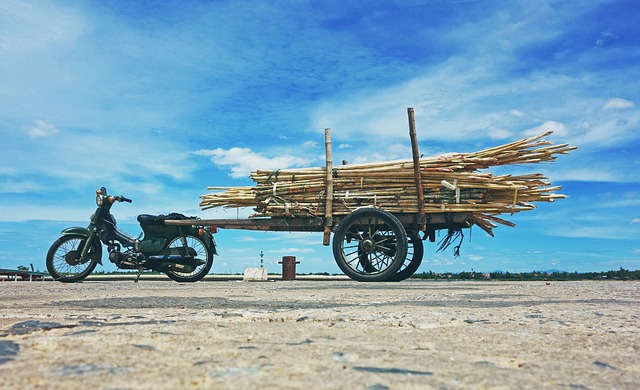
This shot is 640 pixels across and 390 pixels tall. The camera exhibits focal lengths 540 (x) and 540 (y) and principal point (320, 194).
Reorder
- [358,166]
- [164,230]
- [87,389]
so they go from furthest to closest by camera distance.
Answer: [164,230] < [358,166] < [87,389]

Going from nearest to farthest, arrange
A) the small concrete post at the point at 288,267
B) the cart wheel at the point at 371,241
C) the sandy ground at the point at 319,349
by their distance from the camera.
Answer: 1. the sandy ground at the point at 319,349
2. the cart wheel at the point at 371,241
3. the small concrete post at the point at 288,267

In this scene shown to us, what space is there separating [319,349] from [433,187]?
263 inches

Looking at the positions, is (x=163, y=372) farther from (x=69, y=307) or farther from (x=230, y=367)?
(x=69, y=307)

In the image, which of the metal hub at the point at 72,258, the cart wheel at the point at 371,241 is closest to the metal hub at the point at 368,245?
the cart wheel at the point at 371,241

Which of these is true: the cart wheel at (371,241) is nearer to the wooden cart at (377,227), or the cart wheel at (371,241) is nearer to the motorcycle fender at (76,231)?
the wooden cart at (377,227)

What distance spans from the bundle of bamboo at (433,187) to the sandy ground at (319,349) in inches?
185

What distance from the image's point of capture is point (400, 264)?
8.06 metres

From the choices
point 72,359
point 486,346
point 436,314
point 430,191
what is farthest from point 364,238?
point 72,359

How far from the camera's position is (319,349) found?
199 centimetres

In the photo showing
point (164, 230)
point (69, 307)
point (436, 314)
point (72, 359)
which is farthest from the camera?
point (164, 230)

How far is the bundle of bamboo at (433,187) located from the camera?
8.25 meters

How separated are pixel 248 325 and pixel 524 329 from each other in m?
1.41

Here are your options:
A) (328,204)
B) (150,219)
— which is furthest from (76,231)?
(328,204)

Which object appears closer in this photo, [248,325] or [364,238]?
[248,325]
